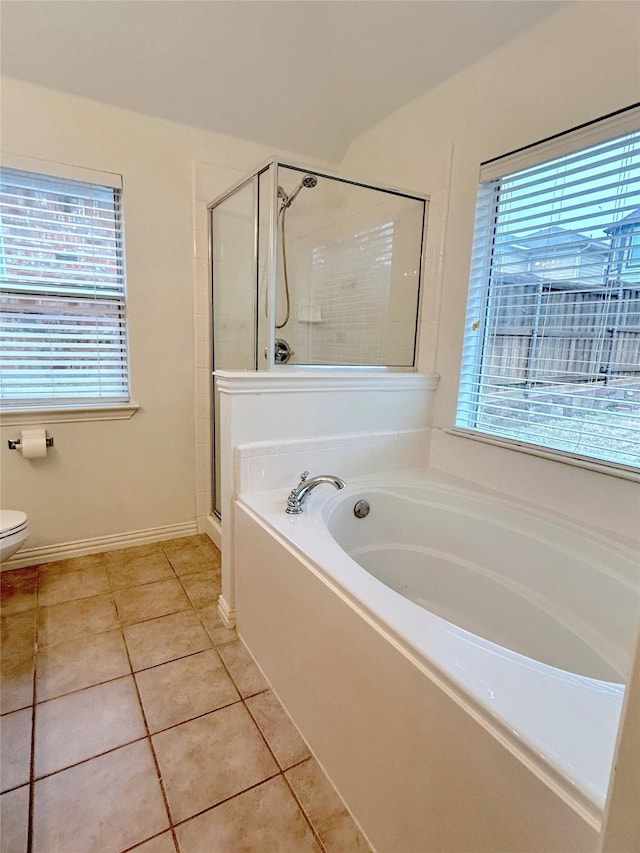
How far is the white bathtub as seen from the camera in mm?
737

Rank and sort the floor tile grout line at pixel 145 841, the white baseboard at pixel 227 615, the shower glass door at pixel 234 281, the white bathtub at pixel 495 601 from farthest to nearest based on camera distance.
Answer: the shower glass door at pixel 234 281, the white baseboard at pixel 227 615, the floor tile grout line at pixel 145 841, the white bathtub at pixel 495 601

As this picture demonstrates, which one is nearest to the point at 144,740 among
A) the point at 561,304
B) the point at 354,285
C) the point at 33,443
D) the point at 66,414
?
the point at 33,443

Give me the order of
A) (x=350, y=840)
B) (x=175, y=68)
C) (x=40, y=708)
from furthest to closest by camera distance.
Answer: (x=175, y=68) → (x=40, y=708) → (x=350, y=840)

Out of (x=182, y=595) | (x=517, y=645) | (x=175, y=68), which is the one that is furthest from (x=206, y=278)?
(x=517, y=645)

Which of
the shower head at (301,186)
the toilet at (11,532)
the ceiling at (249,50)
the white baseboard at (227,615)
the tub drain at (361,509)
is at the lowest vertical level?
the white baseboard at (227,615)

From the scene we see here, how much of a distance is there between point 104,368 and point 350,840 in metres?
2.22

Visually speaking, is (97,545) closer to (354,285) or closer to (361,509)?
(361,509)

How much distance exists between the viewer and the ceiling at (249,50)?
177cm

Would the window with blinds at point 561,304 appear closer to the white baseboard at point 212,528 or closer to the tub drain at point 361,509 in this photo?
the tub drain at point 361,509

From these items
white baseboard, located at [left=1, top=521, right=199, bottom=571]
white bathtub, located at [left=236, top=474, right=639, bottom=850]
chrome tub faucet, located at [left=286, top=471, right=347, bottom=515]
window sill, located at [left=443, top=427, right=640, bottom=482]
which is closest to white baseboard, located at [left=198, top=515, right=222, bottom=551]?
white baseboard, located at [left=1, top=521, right=199, bottom=571]

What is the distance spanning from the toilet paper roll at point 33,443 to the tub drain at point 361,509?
155 centimetres

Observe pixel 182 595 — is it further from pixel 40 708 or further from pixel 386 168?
pixel 386 168

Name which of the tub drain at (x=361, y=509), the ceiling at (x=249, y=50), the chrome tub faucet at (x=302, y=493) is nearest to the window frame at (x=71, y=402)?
the ceiling at (x=249, y=50)

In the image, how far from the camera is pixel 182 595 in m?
2.09
